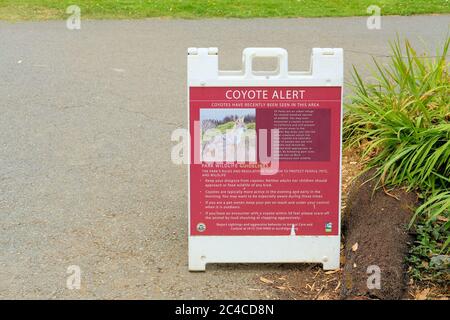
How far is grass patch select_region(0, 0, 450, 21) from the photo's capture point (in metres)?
14.4

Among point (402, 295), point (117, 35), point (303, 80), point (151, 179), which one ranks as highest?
point (117, 35)

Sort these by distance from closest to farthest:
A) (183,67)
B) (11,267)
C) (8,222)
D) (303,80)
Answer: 1. (303,80)
2. (11,267)
3. (8,222)
4. (183,67)

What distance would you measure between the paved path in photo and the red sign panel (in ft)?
1.15

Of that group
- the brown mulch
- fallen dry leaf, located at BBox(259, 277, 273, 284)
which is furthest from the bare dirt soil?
fallen dry leaf, located at BBox(259, 277, 273, 284)

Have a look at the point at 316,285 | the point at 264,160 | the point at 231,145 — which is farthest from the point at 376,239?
the point at 231,145

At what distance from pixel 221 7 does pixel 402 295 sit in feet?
36.4

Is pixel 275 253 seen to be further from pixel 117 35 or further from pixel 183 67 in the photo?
pixel 117 35

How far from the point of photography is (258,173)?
469 cm

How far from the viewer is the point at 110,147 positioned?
7.28 metres

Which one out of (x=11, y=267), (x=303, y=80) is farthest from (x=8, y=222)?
(x=303, y=80)

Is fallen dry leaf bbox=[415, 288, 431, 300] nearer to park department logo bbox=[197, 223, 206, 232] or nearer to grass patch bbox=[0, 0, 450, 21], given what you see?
park department logo bbox=[197, 223, 206, 232]

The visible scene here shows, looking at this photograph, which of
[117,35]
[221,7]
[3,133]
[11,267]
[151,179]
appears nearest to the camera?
[11,267]

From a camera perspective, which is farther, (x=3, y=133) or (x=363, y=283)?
(x=3, y=133)

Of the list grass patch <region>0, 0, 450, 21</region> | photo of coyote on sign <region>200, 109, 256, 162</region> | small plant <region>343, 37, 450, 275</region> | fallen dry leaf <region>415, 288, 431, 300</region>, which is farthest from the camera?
grass patch <region>0, 0, 450, 21</region>
